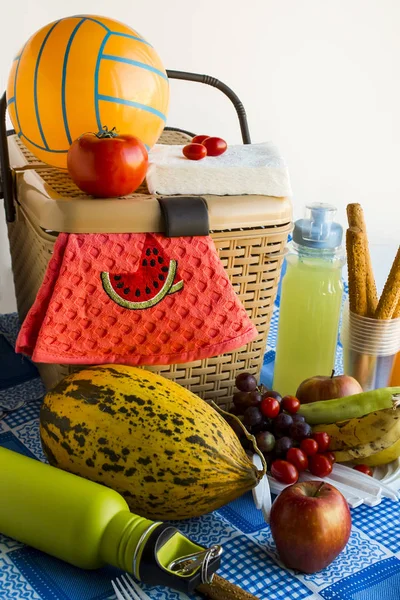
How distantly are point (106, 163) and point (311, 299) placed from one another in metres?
0.33

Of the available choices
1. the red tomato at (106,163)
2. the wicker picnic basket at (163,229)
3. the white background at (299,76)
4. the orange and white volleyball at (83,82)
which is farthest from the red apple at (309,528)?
the white background at (299,76)

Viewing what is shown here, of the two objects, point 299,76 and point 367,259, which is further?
point 299,76

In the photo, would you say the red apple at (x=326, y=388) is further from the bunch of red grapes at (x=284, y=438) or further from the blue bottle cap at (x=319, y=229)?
the blue bottle cap at (x=319, y=229)

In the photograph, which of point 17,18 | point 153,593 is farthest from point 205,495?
point 17,18

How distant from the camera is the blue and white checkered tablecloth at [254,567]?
65cm

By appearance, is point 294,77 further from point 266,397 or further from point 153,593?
point 153,593

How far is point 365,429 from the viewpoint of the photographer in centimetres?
79

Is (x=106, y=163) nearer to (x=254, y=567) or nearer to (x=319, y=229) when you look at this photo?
(x=319, y=229)

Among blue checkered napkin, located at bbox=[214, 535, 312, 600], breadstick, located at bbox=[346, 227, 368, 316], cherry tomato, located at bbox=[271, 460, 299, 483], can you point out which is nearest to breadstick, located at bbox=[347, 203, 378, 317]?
breadstick, located at bbox=[346, 227, 368, 316]

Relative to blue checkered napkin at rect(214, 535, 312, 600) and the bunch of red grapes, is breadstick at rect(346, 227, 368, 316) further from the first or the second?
blue checkered napkin at rect(214, 535, 312, 600)

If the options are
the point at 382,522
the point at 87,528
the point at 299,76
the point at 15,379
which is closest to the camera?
the point at 87,528

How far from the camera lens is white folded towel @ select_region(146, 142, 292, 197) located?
850 mm

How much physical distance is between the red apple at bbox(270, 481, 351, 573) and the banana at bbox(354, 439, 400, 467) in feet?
0.47

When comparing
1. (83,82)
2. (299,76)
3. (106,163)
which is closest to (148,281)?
(106,163)
